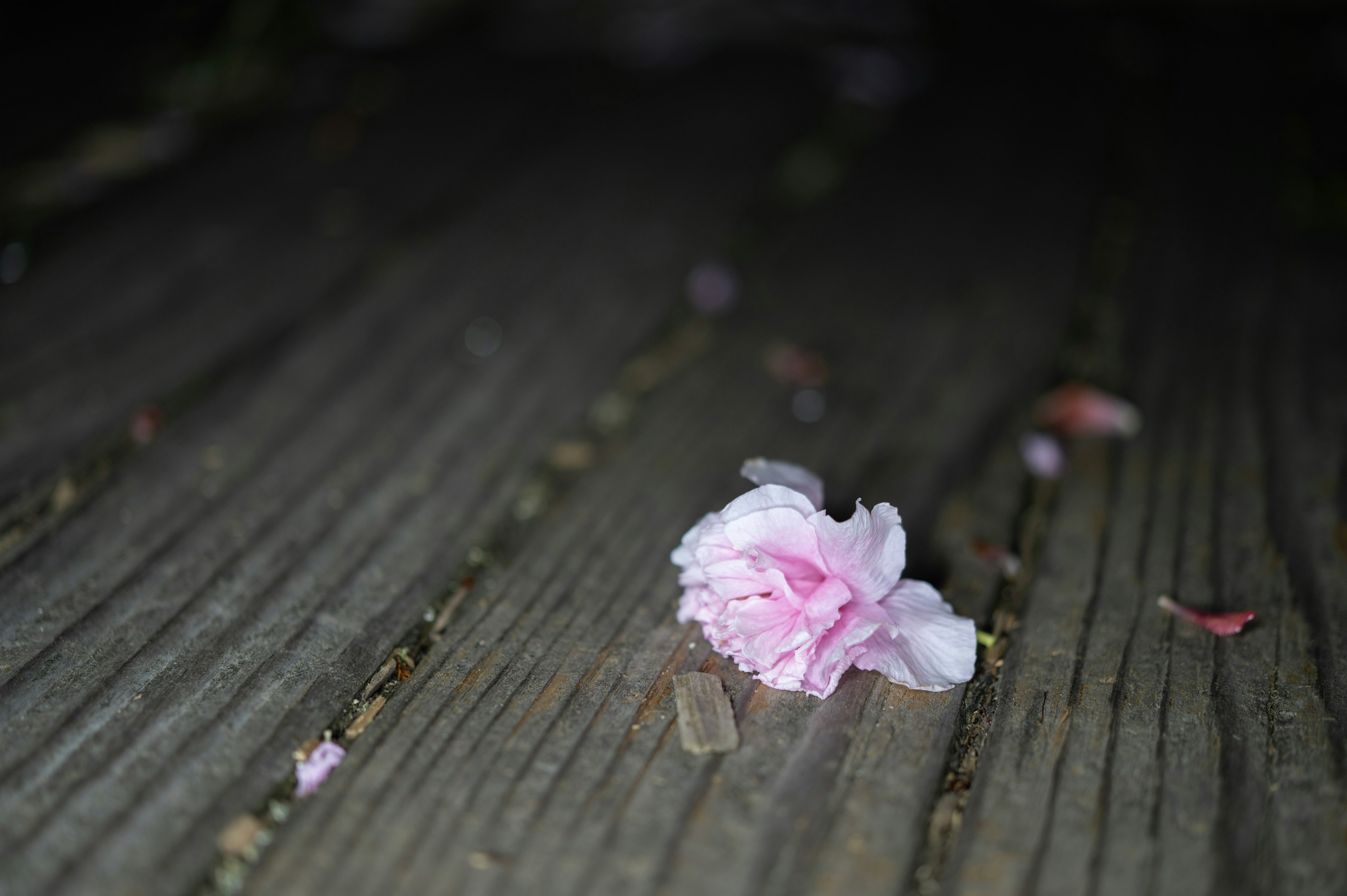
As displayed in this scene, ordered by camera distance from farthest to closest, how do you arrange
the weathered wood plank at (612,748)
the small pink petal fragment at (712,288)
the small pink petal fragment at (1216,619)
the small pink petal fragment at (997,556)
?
the small pink petal fragment at (712,288) → the small pink petal fragment at (997,556) → the small pink petal fragment at (1216,619) → the weathered wood plank at (612,748)

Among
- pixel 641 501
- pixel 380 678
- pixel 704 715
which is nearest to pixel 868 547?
pixel 704 715

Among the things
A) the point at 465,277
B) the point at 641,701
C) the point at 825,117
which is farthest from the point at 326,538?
the point at 825,117

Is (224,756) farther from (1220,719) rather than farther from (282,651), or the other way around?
(1220,719)

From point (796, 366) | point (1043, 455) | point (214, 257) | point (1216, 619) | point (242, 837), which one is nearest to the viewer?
point (242, 837)

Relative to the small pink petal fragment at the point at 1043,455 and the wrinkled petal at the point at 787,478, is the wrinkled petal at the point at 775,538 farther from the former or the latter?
the small pink petal fragment at the point at 1043,455

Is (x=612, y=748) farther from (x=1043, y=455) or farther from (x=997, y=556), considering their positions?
(x=1043, y=455)

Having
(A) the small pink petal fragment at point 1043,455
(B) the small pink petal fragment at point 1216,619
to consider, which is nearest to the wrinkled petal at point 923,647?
(B) the small pink petal fragment at point 1216,619
